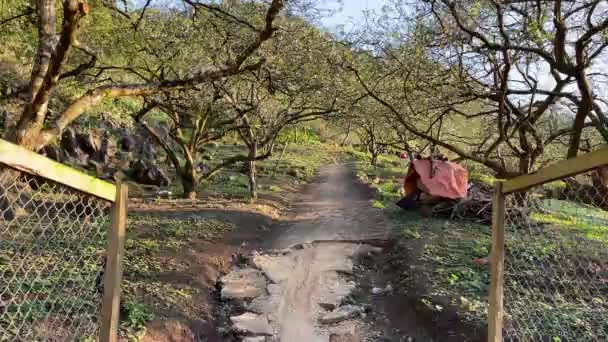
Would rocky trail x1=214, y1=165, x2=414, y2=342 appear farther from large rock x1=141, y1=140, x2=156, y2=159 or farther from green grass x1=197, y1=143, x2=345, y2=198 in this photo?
large rock x1=141, y1=140, x2=156, y2=159

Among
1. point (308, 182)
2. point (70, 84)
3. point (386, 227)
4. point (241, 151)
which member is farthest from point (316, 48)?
point (241, 151)

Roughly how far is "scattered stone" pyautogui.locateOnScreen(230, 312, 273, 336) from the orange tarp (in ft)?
20.1

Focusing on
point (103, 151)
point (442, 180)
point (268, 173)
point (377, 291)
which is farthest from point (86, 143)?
point (377, 291)

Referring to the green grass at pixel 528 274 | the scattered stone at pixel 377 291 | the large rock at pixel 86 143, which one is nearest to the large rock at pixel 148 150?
the large rock at pixel 86 143

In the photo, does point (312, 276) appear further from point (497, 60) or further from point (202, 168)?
point (202, 168)

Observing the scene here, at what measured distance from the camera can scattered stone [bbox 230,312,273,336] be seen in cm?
538

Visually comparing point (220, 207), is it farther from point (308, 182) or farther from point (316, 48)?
point (308, 182)

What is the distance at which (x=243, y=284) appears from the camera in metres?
6.79

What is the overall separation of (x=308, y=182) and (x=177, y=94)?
1075 cm

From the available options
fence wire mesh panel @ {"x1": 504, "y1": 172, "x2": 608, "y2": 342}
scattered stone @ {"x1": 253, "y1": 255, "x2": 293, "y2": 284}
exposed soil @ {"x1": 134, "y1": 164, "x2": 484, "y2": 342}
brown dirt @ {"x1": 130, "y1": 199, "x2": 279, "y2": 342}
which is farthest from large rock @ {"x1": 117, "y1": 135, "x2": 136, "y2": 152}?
fence wire mesh panel @ {"x1": 504, "y1": 172, "x2": 608, "y2": 342}

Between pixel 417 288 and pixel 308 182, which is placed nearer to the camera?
pixel 417 288

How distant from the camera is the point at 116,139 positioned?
70.2 ft

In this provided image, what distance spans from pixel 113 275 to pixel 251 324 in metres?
3.02

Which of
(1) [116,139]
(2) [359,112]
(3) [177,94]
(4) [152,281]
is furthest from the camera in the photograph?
(1) [116,139]
